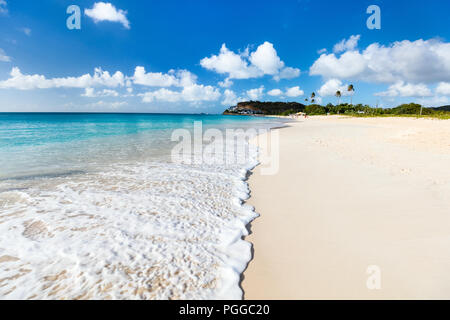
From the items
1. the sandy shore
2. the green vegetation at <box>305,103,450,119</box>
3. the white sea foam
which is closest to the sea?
the white sea foam

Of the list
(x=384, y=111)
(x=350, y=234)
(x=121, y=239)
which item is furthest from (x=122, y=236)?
(x=384, y=111)

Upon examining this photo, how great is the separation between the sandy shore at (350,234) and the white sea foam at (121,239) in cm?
53

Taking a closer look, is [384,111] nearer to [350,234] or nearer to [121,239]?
[350,234]

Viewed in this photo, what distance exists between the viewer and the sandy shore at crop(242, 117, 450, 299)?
256cm

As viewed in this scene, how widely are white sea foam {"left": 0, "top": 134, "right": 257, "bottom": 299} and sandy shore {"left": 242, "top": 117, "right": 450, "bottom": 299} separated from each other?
527 millimetres

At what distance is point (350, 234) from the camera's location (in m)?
3.57

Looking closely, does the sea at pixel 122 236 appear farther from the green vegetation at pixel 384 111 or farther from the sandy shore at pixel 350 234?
the green vegetation at pixel 384 111

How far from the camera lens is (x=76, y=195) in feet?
16.3

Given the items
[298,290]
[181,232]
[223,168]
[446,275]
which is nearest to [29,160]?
[223,168]

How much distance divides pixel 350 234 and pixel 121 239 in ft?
13.5

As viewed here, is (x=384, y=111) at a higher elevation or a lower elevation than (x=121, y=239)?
higher

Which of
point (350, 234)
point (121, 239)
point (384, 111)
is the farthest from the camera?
point (384, 111)

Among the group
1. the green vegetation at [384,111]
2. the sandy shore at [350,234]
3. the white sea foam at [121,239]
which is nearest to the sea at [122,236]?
the white sea foam at [121,239]
